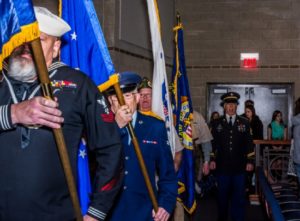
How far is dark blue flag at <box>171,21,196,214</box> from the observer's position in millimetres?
5676

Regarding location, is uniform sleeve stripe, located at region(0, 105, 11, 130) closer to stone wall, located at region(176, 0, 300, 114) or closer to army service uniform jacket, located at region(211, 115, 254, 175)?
army service uniform jacket, located at region(211, 115, 254, 175)

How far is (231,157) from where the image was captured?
6.73 meters

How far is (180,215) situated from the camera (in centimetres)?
570

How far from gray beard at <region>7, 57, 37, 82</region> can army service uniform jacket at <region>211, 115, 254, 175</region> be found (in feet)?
16.4

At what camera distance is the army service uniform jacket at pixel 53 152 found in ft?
6.53

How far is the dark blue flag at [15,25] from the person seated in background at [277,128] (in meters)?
9.20

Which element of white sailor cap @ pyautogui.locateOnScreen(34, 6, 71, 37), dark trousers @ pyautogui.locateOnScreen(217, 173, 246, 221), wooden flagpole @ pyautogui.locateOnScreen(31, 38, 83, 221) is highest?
white sailor cap @ pyautogui.locateOnScreen(34, 6, 71, 37)

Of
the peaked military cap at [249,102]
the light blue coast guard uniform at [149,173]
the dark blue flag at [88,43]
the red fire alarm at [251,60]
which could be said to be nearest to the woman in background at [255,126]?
the peaked military cap at [249,102]

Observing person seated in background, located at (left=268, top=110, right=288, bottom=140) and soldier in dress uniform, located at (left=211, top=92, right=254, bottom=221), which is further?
person seated in background, located at (left=268, top=110, right=288, bottom=140)

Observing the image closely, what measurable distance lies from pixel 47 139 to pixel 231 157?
4.99 meters

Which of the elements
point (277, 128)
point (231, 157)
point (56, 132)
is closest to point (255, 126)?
point (277, 128)

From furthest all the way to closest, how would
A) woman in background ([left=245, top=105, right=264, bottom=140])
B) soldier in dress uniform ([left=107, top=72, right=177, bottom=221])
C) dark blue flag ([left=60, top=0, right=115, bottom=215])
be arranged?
woman in background ([left=245, top=105, right=264, bottom=140]) < soldier in dress uniform ([left=107, top=72, right=177, bottom=221]) < dark blue flag ([left=60, top=0, right=115, bottom=215])

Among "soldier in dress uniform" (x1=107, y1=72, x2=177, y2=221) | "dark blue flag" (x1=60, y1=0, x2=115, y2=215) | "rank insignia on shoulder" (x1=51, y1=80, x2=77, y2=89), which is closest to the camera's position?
"rank insignia on shoulder" (x1=51, y1=80, x2=77, y2=89)

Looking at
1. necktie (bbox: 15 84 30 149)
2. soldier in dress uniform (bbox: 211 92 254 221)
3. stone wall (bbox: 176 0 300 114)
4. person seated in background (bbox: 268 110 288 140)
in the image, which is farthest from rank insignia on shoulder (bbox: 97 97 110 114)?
stone wall (bbox: 176 0 300 114)
